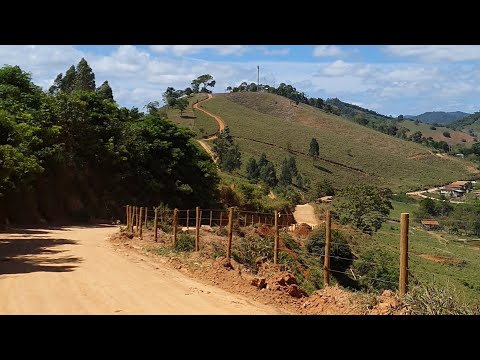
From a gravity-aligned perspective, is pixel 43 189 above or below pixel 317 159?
below

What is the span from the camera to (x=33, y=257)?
1416 cm

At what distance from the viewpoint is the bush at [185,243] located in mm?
14805

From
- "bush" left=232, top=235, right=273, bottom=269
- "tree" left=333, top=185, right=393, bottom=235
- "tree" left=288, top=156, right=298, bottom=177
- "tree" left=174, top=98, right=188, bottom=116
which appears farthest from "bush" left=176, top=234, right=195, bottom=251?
"tree" left=174, top=98, right=188, bottom=116

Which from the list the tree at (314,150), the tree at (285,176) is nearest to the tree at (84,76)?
the tree at (285,176)

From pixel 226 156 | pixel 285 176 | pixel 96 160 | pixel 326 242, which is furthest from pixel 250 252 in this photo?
pixel 285 176

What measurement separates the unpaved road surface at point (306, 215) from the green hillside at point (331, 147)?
65.5 ft
